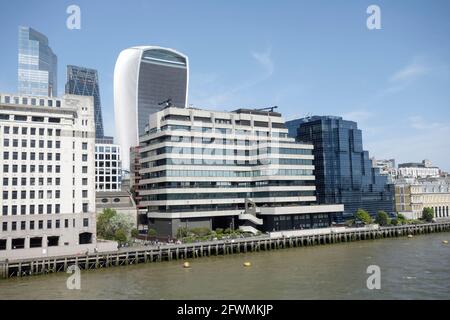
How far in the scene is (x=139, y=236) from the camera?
112938 mm

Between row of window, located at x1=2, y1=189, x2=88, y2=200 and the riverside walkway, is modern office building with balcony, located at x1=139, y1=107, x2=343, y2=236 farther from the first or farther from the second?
row of window, located at x1=2, y1=189, x2=88, y2=200

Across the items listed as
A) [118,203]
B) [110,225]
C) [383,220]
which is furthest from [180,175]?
[383,220]

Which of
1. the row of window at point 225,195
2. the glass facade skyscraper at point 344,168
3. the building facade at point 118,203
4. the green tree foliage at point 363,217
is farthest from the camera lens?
the glass facade skyscraper at point 344,168

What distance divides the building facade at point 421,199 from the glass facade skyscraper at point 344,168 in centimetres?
1133

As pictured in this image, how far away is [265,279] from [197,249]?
30.5 metres

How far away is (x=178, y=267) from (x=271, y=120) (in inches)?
2799

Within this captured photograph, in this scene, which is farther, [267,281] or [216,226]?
[216,226]

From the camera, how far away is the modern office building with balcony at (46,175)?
271 ft

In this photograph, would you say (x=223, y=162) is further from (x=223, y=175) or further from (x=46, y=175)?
(x=46, y=175)

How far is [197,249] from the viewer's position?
3420 inches

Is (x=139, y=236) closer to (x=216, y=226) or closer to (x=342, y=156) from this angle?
(x=216, y=226)

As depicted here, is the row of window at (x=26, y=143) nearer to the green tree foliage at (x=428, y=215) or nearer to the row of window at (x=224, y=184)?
the row of window at (x=224, y=184)

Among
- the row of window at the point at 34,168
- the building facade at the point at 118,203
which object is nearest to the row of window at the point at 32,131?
the row of window at the point at 34,168
